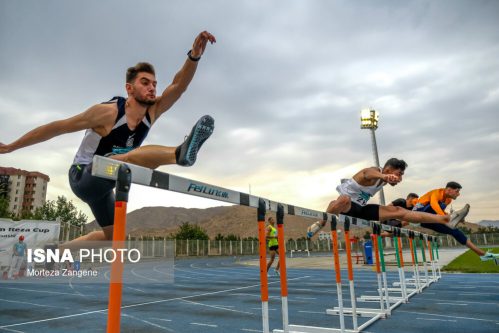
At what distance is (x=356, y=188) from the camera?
577 centimetres

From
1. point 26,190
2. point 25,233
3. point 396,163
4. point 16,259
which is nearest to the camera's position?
point 396,163

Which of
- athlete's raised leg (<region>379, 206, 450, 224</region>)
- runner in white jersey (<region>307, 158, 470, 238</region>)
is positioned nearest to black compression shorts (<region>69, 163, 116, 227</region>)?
runner in white jersey (<region>307, 158, 470, 238</region>)

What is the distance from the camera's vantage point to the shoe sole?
2252mm

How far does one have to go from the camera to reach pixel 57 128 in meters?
2.21

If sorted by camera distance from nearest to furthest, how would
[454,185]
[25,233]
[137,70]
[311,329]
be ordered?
[137,70], [311,329], [454,185], [25,233]

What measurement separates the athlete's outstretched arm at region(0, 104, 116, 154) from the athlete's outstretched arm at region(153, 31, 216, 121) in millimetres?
515

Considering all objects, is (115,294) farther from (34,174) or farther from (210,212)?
(210,212)

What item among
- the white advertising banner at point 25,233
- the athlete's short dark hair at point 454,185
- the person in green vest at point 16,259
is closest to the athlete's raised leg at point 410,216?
the athlete's short dark hair at point 454,185

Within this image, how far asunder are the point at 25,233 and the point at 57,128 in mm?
14723

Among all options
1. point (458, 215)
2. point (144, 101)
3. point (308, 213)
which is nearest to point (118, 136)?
point (144, 101)

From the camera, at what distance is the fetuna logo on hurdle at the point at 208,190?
2.30 meters

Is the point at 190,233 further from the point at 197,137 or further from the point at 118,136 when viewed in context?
the point at 197,137

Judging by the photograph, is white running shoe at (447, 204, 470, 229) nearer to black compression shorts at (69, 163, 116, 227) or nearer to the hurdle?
the hurdle

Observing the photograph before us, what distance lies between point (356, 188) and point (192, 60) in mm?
3843
